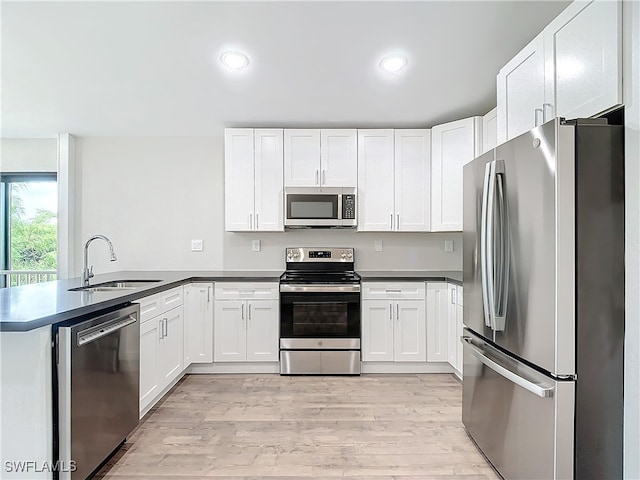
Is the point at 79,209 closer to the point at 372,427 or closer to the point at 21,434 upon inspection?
the point at 21,434

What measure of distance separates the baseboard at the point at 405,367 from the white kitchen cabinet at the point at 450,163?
4.16 feet

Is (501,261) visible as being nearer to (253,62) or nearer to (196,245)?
(253,62)

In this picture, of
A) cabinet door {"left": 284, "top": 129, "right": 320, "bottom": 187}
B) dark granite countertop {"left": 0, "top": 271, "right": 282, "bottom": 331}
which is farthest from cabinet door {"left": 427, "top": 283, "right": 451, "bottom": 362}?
dark granite countertop {"left": 0, "top": 271, "right": 282, "bottom": 331}

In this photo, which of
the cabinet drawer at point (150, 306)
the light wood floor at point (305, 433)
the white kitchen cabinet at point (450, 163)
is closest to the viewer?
the light wood floor at point (305, 433)

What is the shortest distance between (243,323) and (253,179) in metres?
1.37

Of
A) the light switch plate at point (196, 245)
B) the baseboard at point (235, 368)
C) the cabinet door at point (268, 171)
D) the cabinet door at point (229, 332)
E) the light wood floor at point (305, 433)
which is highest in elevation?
the cabinet door at point (268, 171)

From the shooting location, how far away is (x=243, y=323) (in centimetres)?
365

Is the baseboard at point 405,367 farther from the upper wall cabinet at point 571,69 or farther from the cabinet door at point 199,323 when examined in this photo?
the upper wall cabinet at point 571,69

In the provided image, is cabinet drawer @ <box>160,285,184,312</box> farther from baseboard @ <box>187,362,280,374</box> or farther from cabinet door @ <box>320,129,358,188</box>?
cabinet door @ <box>320,129,358,188</box>

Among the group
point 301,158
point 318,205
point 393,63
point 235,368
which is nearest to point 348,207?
point 318,205

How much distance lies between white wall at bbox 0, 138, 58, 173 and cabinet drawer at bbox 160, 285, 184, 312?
7.57 ft

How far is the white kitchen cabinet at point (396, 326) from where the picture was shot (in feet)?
11.9

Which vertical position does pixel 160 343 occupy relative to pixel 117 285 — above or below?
below

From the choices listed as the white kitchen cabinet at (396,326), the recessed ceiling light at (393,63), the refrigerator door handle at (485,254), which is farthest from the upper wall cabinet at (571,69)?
the white kitchen cabinet at (396,326)
